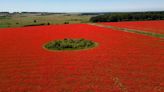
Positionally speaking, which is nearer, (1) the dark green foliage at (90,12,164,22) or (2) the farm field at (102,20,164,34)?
(2) the farm field at (102,20,164,34)

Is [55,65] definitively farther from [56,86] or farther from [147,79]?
[147,79]

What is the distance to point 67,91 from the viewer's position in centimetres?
1275

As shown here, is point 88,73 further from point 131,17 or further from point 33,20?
point 33,20

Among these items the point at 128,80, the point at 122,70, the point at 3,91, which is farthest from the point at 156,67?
the point at 3,91

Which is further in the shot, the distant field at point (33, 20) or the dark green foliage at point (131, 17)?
the distant field at point (33, 20)

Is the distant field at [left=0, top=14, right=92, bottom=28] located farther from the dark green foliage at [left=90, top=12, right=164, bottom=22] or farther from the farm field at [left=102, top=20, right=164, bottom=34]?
the farm field at [left=102, top=20, right=164, bottom=34]

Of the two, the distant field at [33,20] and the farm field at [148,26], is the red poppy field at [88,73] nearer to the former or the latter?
the farm field at [148,26]

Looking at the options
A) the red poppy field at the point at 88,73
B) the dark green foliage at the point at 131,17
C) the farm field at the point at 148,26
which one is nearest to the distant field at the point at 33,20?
the dark green foliage at the point at 131,17

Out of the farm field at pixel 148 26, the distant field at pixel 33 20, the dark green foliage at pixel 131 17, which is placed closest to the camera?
the farm field at pixel 148 26

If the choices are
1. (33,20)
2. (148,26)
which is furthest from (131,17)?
(33,20)

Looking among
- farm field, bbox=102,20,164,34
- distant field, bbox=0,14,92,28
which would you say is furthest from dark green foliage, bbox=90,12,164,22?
farm field, bbox=102,20,164,34

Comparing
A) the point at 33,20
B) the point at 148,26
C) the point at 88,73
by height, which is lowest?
the point at 33,20

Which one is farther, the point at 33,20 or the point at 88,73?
the point at 33,20

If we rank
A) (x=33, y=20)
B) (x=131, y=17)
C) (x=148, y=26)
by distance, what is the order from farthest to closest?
(x=33, y=20) → (x=131, y=17) → (x=148, y=26)
